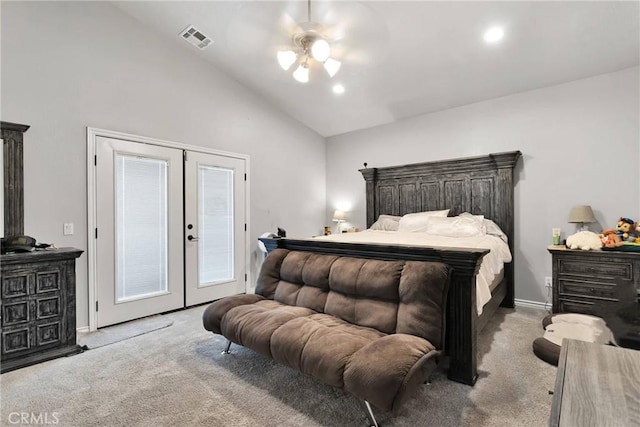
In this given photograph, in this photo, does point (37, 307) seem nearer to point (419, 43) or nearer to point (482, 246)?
point (482, 246)

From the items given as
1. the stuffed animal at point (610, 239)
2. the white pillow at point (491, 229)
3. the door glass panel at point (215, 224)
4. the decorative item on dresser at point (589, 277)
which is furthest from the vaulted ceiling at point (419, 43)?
the decorative item on dresser at point (589, 277)

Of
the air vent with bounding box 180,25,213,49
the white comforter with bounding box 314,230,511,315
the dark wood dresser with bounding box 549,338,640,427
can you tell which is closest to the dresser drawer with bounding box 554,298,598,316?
the white comforter with bounding box 314,230,511,315

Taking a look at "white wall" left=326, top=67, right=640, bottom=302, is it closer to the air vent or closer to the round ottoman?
the round ottoman

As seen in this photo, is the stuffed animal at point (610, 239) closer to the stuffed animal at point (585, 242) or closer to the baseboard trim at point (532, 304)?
the stuffed animal at point (585, 242)

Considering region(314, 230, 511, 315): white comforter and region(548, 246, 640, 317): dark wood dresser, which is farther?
region(548, 246, 640, 317): dark wood dresser

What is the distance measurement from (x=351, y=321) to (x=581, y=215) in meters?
2.94

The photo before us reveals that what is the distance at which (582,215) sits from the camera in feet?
11.0

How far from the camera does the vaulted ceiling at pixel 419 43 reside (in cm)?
282

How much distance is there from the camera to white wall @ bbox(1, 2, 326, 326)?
2887 mm

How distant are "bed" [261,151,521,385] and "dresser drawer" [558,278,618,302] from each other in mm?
595

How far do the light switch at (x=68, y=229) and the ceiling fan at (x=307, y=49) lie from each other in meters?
2.65

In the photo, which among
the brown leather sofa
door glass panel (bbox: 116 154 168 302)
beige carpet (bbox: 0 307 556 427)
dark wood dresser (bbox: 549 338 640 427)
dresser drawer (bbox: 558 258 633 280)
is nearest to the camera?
dark wood dresser (bbox: 549 338 640 427)

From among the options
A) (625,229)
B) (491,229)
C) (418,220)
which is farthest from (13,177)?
(625,229)

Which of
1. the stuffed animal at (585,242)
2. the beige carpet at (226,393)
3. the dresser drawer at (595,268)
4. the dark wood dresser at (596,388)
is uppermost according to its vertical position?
the stuffed animal at (585,242)
